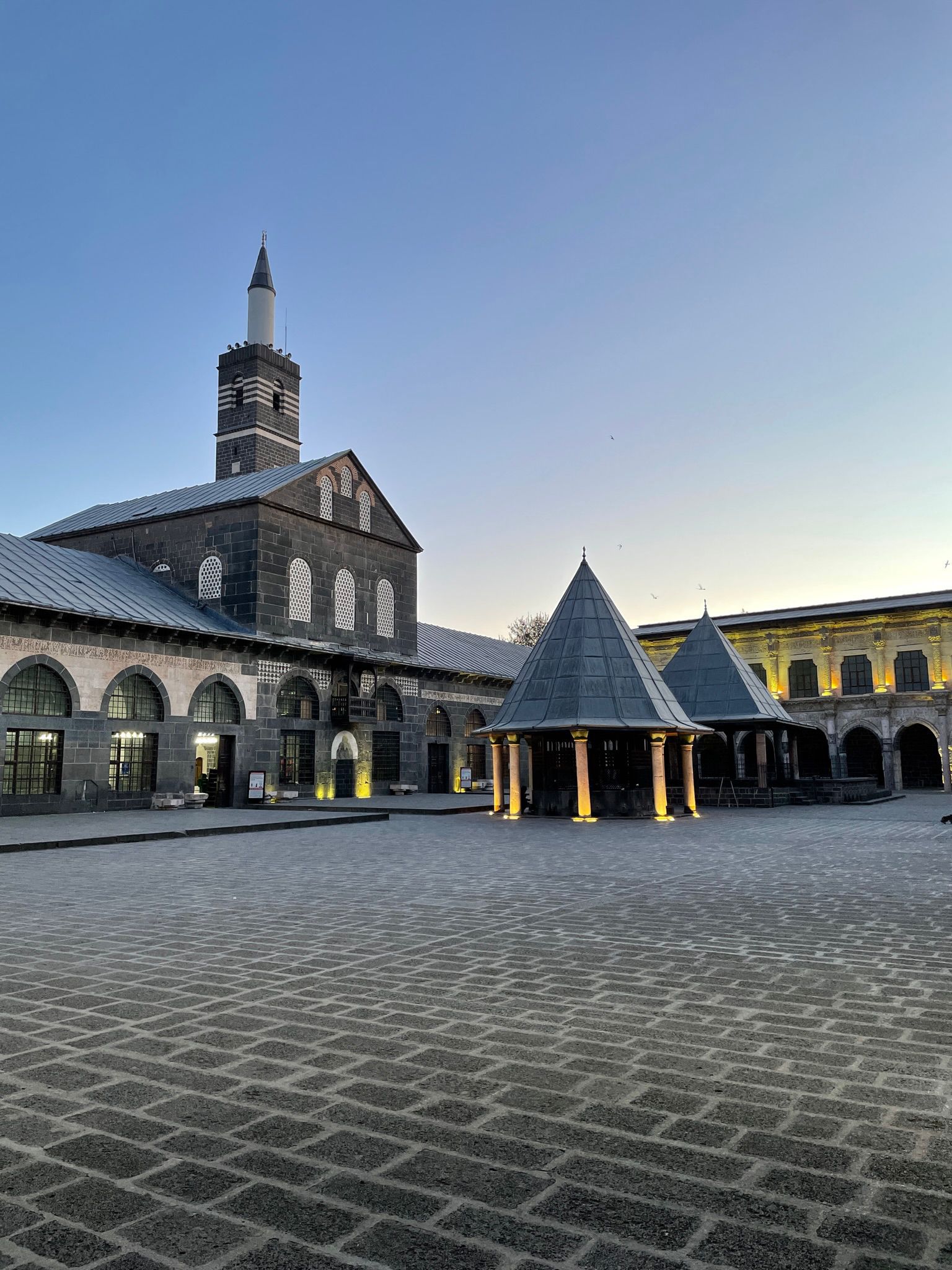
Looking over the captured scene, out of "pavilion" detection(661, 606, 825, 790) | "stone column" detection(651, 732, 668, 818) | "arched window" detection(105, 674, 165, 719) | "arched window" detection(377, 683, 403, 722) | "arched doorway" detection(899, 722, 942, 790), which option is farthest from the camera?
"arched doorway" detection(899, 722, 942, 790)

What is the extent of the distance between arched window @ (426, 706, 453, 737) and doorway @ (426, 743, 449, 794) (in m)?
0.54

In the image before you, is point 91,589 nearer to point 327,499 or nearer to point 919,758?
point 327,499

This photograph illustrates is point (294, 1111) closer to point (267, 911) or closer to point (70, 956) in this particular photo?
point (70, 956)

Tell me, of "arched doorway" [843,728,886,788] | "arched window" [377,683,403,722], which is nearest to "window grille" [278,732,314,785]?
"arched window" [377,683,403,722]

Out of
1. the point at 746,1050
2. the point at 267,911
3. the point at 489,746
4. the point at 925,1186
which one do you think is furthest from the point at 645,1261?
the point at 489,746

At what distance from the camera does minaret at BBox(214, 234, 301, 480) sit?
163 feet

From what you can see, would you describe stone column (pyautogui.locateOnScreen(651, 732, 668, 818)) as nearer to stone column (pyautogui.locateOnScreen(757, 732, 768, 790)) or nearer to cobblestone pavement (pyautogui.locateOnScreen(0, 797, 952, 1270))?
stone column (pyautogui.locateOnScreen(757, 732, 768, 790))

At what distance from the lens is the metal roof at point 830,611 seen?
47.3 metres

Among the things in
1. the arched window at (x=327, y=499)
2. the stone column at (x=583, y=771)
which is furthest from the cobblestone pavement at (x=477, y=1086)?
the arched window at (x=327, y=499)

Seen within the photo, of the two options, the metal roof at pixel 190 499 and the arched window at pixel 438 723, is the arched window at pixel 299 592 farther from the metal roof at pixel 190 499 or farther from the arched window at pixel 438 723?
the arched window at pixel 438 723

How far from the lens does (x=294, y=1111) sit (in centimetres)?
372

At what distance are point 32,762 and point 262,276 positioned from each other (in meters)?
35.8

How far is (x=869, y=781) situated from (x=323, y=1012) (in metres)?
35.1

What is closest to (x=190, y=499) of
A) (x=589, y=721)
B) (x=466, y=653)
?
(x=466, y=653)
